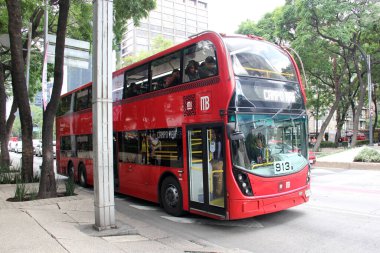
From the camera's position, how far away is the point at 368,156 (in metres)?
17.6

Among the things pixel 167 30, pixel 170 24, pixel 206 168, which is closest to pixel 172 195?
pixel 206 168

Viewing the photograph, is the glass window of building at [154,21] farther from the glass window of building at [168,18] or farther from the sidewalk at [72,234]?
the sidewalk at [72,234]

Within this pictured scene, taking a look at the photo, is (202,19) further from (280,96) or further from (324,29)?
(280,96)

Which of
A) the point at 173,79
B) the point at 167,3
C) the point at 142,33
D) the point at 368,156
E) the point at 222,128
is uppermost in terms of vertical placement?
the point at 167,3

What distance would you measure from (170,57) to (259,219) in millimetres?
4208

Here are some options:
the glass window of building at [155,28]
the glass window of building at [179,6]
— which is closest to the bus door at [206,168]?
the glass window of building at [155,28]

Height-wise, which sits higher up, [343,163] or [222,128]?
[222,128]

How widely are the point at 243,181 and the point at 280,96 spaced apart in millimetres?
2057

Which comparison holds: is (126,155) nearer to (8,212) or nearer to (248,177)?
(8,212)

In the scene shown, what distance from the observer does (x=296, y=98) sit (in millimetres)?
7938

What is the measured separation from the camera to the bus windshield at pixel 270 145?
22.3 ft

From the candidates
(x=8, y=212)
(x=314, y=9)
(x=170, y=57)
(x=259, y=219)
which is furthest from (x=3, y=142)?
(x=314, y=9)

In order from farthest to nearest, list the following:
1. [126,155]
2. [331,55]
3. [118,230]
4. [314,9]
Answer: [331,55] < [314,9] < [126,155] < [118,230]

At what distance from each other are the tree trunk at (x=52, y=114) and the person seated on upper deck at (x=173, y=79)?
338 centimetres
